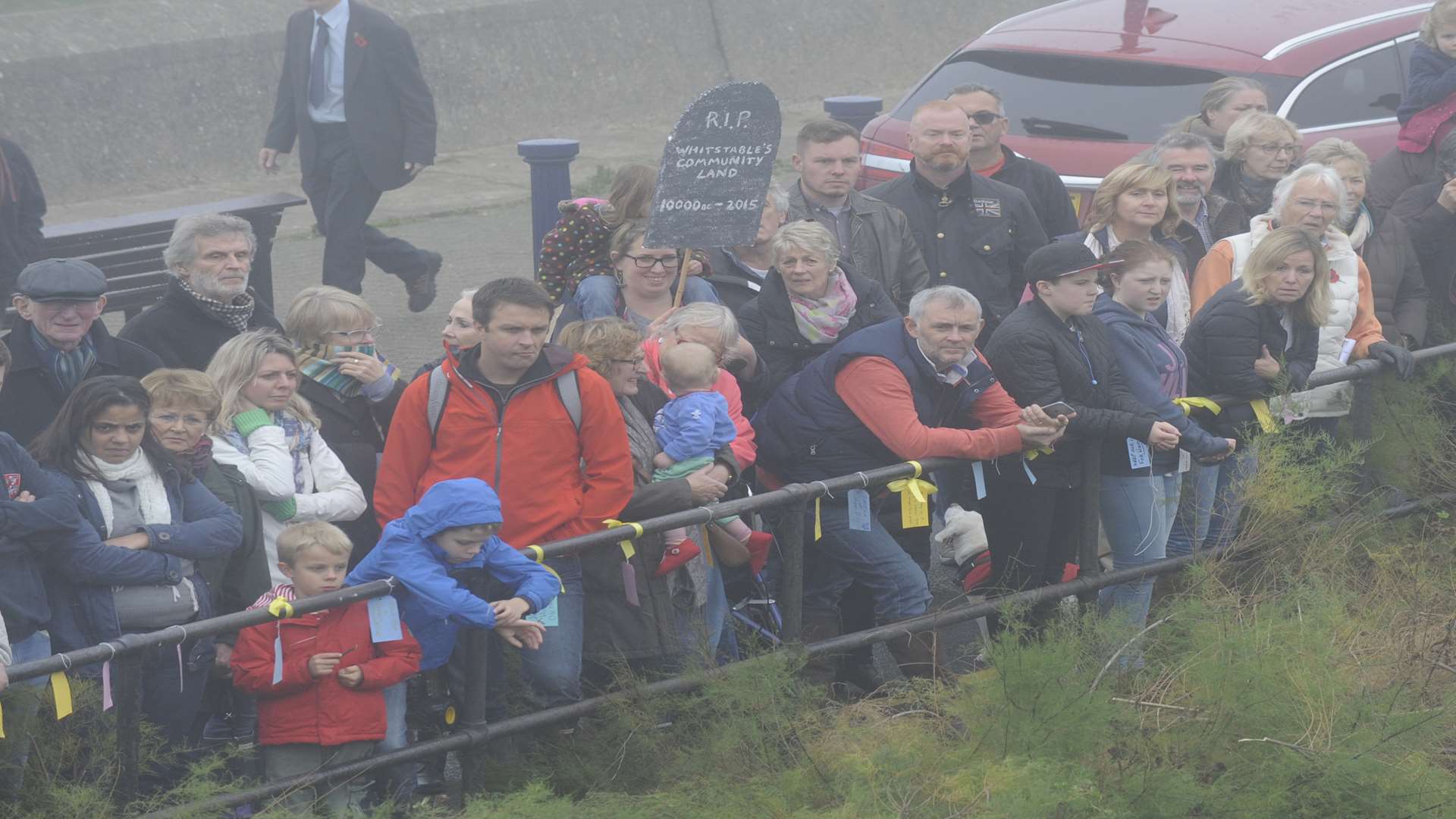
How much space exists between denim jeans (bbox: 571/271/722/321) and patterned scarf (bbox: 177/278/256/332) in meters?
1.12

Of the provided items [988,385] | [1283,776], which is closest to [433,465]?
[988,385]

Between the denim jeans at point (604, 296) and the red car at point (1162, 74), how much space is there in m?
3.01

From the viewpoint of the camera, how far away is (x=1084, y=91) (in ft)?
30.2

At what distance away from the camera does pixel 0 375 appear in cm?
483

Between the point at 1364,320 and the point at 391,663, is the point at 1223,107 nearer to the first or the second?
the point at 1364,320

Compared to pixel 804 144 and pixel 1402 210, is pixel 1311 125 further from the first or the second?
pixel 804 144

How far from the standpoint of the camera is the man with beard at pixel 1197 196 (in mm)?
7164

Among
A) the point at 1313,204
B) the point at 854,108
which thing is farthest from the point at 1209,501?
the point at 854,108

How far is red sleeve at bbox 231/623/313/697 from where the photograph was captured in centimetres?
462

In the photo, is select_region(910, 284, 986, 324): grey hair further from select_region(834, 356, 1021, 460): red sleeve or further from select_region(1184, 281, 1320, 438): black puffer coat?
select_region(1184, 281, 1320, 438): black puffer coat

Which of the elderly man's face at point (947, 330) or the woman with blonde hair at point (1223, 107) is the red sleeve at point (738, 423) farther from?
the woman with blonde hair at point (1223, 107)

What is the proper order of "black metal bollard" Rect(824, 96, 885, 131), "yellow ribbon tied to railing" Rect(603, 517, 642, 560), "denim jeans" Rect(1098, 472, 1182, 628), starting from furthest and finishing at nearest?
1. "black metal bollard" Rect(824, 96, 885, 131)
2. "denim jeans" Rect(1098, 472, 1182, 628)
3. "yellow ribbon tied to railing" Rect(603, 517, 642, 560)

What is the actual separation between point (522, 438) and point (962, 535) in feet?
6.69

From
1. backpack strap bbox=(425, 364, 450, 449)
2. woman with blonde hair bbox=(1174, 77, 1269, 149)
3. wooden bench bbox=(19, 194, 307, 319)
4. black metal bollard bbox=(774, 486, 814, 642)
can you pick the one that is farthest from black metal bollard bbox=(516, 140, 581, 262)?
black metal bollard bbox=(774, 486, 814, 642)
